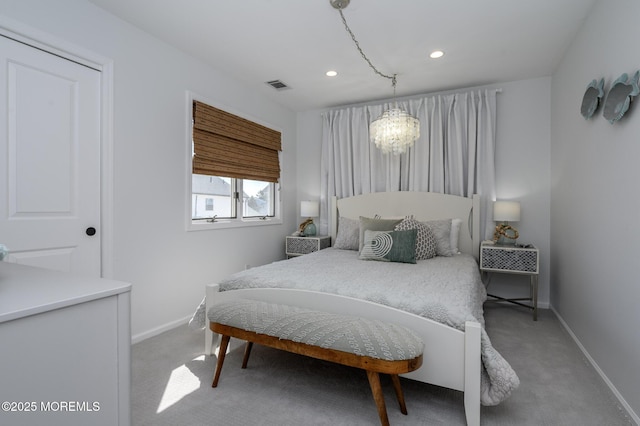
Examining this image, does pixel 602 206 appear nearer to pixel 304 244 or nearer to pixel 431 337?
pixel 431 337

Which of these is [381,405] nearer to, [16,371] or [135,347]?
[16,371]

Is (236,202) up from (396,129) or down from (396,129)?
down

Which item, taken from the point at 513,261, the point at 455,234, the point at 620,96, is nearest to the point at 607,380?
the point at 513,261

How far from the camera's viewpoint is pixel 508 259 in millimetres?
3191

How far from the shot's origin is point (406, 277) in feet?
7.60

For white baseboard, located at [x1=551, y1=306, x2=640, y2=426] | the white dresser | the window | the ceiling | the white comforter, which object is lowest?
white baseboard, located at [x1=551, y1=306, x2=640, y2=426]

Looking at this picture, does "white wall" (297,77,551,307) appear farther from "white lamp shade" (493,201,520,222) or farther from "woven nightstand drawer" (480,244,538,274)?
"woven nightstand drawer" (480,244,538,274)

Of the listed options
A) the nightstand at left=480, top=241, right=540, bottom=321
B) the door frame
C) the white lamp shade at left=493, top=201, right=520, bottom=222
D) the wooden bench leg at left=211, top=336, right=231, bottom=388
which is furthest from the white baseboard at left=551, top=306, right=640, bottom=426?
the door frame

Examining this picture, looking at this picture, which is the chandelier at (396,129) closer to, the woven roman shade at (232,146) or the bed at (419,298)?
the bed at (419,298)

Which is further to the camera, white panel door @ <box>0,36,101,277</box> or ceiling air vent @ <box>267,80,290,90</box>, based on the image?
ceiling air vent @ <box>267,80,290,90</box>

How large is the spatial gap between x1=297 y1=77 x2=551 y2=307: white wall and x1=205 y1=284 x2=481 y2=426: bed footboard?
7.98 feet

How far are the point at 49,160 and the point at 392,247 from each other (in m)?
2.57

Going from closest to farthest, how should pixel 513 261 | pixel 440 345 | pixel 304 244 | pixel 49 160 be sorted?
1. pixel 440 345
2. pixel 49 160
3. pixel 513 261
4. pixel 304 244

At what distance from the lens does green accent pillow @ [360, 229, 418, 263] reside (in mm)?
2869
